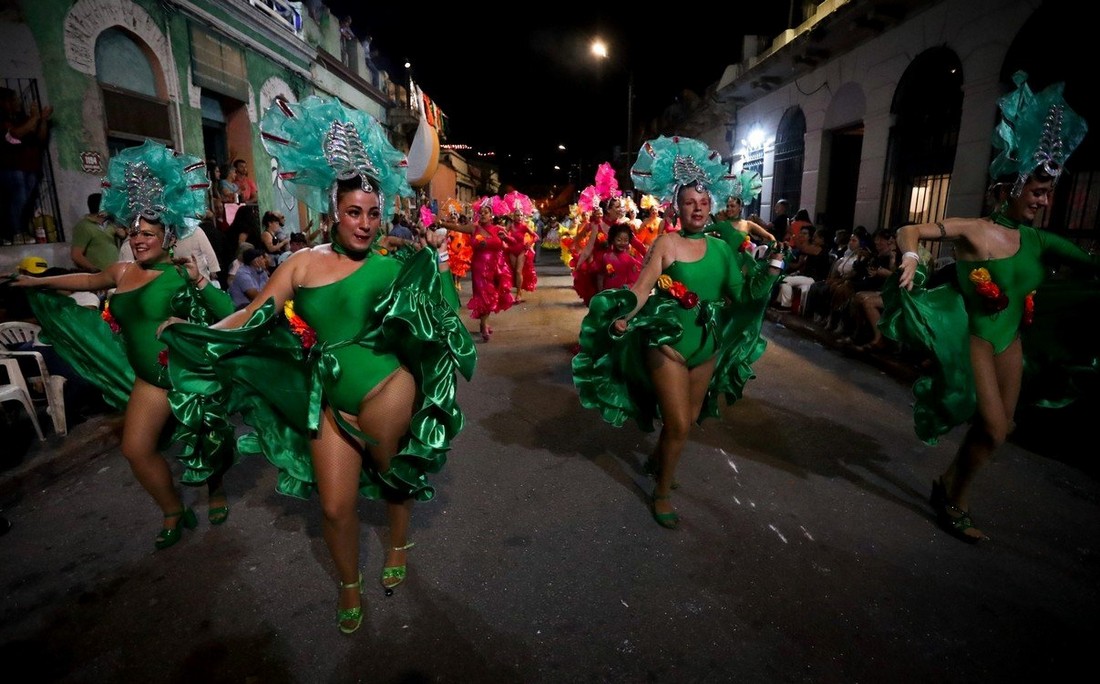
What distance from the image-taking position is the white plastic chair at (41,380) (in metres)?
4.74

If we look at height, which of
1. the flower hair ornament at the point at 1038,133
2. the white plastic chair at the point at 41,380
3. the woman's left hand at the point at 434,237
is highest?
the flower hair ornament at the point at 1038,133

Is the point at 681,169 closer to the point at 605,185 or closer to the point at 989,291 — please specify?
the point at 989,291

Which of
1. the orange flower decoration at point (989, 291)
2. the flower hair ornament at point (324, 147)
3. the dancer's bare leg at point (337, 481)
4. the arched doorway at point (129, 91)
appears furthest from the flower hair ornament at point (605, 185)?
the dancer's bare leg at point (337, 481)

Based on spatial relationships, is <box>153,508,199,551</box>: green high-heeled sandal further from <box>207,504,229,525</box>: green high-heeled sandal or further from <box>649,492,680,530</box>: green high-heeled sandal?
<box>649,492,680,530</box>: green high-heeled sandal

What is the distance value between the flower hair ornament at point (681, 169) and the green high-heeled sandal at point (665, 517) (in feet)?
6.43

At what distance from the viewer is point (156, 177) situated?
319 cm

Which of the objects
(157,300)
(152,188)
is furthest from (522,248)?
(157,300)

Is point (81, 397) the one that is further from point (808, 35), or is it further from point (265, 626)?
point (808, 35)

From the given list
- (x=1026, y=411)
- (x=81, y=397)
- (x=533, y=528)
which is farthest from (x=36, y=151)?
(x=1026, y=411)

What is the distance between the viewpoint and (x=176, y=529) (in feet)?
11.1

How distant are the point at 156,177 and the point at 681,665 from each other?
3712 millimetres

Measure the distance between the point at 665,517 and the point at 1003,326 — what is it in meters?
2.30

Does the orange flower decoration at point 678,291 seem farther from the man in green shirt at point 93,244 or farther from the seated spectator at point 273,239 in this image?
the seated spectator at point 273,239

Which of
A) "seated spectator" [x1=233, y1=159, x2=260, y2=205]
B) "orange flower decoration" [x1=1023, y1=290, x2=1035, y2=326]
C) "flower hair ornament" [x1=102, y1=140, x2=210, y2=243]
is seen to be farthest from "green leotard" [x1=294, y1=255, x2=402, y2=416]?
"seated spectator" [x1=233, y1=159, x2=260, y2=205]
